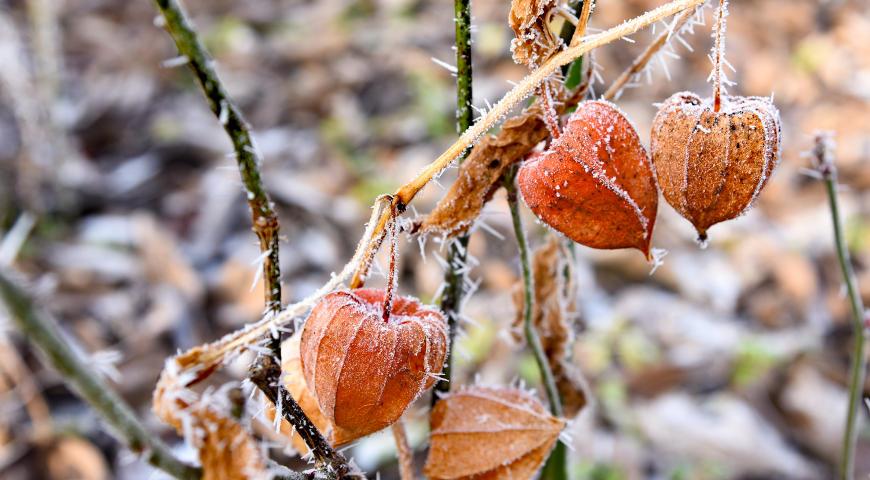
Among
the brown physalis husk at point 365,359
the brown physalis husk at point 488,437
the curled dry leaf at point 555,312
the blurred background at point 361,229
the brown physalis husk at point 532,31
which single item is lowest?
the blurred background at point 361,229

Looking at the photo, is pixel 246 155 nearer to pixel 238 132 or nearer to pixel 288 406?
pixel 238 132

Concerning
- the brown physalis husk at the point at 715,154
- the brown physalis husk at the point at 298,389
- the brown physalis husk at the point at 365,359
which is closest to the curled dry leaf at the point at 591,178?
the brown physalis husk at the point at 715,154

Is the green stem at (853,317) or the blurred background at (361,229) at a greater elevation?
the green stem at (853,317)

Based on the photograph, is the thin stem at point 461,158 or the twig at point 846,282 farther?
the twig at point 846,282

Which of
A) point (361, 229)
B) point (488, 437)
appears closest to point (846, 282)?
point (488, 437)

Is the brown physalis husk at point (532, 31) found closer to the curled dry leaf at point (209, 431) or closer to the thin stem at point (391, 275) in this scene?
the thin stem at point (391, 275)

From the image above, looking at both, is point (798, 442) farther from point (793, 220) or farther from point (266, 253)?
point (266, 253)

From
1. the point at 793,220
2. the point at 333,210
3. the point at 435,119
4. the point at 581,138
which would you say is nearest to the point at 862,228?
the point at 793,220
